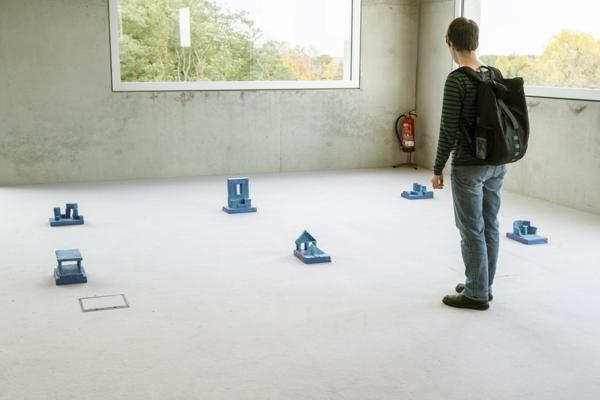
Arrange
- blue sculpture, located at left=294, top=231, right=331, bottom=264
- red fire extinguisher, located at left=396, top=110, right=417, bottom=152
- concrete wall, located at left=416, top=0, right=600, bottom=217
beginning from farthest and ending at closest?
red fire extinguisher, located at left=396, top=110, right=417, bottom=152 < concrete wall, located at left=416, top=0, right=600, bottom=217 < blue sculpture, located at left=294, top=231, right=331, bottom=264

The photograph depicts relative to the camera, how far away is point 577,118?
6961 millimetres

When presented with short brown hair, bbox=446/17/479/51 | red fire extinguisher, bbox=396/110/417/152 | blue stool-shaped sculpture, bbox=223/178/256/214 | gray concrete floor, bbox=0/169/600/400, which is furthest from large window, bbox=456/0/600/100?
short brown hair, bbox=446/17/479/51

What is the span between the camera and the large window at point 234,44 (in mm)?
8336

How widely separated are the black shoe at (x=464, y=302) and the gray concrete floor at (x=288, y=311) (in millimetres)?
83

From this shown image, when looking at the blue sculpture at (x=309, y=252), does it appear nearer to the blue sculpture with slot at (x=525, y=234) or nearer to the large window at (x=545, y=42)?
A: the blue sculpture with slot at (x=525, y=234)

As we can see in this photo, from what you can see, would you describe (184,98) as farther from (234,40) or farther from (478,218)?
(478,218)

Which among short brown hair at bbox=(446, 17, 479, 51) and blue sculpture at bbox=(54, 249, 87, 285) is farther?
blue sculpture at bbox=(54, 249, 87, 285)

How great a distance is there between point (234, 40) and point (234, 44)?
46mm

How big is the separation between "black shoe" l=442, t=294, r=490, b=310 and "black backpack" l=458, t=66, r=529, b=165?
81 centimetres

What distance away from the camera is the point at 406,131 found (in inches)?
368

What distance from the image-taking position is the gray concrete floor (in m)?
3.21

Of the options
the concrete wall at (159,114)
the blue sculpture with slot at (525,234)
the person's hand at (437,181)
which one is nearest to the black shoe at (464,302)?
the person's hand at (437,181)

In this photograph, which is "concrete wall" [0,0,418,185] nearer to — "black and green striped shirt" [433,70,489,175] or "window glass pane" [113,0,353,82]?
"window glass pane" [113,0,353,82]

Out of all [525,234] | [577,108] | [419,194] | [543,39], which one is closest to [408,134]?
[419,194]
